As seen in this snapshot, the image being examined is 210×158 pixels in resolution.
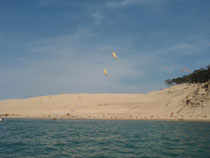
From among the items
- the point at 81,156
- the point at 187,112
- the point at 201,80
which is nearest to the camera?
the point at 81,156

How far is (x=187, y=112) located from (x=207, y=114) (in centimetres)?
431

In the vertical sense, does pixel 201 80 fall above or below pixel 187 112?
above

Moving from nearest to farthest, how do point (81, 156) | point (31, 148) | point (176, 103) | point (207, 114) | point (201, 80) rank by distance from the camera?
point (81, 156)
point (31, 148)
point (207, 114)
point (176, 103)
point (201, 80)

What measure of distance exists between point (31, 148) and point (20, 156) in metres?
2.72

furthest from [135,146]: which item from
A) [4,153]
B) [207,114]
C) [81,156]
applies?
[207,114]

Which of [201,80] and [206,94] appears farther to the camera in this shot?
[201,80]

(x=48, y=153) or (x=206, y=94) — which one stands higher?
(x=206, y=94)

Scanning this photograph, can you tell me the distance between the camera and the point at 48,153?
51.9ft

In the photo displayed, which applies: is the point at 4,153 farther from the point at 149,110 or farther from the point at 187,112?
the point at 149,110

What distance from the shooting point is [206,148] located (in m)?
16.7

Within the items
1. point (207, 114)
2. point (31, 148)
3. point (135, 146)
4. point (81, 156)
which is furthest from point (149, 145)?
point (207, 114)

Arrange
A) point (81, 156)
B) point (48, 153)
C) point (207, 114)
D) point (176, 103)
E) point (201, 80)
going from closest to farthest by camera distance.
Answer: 1. point (81, 156)
2. point (48, 153)
3. point (207, 114)
4. point (176, 103)
5. point (201, 80)

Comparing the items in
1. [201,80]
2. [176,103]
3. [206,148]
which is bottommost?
[206,148]

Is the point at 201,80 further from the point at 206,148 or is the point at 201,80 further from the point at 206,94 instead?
the point at 206,148
